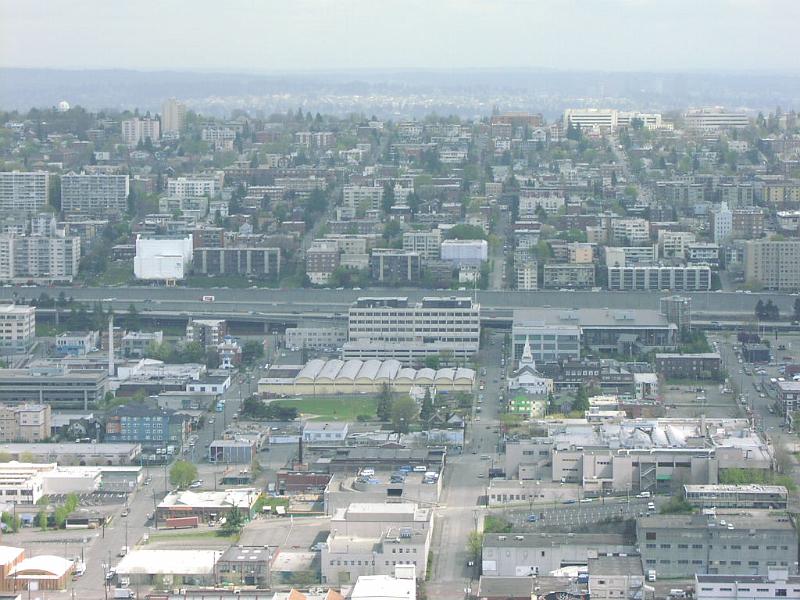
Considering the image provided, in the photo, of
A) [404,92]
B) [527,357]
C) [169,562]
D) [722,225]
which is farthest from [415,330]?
[404,92]

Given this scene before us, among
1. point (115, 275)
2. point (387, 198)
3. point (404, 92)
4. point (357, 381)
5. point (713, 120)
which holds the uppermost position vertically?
point (713, 120)

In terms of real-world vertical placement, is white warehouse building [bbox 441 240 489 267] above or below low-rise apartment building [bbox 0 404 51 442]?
above

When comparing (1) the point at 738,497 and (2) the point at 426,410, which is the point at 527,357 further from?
(1) the point at 738,497

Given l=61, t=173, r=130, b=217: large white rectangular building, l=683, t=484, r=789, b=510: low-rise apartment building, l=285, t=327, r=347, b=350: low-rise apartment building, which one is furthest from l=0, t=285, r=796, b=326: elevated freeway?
l=683, t=484, r=789, b=510: low-rise apartment building

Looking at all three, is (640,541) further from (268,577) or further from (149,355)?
(149,355)

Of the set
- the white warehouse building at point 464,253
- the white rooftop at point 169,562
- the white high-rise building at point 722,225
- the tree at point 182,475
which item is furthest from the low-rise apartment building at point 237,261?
the white rooftop at point 169,562

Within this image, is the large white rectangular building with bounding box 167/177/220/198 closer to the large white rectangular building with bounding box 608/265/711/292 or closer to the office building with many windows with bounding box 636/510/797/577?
the large white rectangular building with bounding box 608/265/711/292

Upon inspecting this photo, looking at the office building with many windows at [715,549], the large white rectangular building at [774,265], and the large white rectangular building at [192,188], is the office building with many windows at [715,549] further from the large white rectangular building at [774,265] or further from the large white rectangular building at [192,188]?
the large white rectangular building at [192,188]
